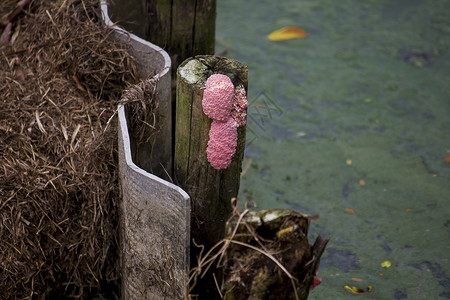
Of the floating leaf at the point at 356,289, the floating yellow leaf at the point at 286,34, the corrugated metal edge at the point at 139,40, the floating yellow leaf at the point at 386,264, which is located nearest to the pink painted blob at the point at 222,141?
the corrugated metal edge at the point at 139,40

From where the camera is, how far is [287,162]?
378 cm

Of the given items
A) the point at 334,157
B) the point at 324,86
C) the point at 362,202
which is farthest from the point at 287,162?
the point at 324,86

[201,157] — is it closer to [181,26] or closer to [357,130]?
[181,26]

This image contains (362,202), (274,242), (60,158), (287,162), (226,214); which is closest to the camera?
(274,242)

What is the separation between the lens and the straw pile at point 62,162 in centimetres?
262

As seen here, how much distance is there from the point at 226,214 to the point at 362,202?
1276 mm

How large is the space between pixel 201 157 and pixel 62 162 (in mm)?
767

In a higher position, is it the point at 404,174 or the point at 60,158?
the point at 60,158

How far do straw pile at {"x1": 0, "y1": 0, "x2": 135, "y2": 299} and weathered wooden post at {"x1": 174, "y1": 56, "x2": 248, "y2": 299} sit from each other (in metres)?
0.45

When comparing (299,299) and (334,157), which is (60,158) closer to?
(299,299)

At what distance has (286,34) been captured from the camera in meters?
5.09

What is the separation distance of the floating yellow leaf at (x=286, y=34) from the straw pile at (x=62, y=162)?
7.23ft

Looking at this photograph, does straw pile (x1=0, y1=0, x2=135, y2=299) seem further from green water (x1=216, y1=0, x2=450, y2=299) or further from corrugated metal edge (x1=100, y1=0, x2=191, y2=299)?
green water (x1=216, y1=0, x2=450, y2=299)

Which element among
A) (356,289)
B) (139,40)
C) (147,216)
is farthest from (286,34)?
(147,216)
